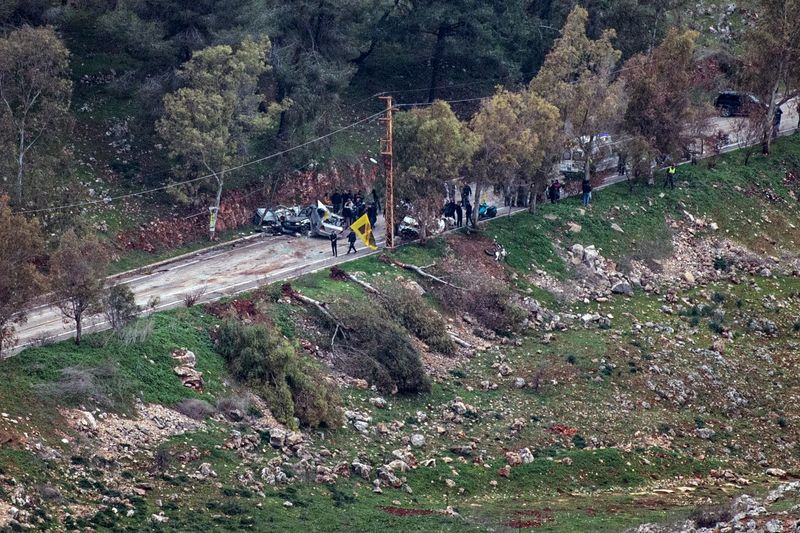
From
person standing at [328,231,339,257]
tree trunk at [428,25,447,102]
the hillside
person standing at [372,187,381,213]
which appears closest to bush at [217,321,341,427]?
the hillside

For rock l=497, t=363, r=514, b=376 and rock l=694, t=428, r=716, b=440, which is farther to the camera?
rock l=497, t=363, r=514, b=376

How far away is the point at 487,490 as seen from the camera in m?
49.9

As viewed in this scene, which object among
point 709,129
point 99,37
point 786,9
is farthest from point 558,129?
point 99,37

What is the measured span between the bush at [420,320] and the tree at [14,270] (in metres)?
17.0

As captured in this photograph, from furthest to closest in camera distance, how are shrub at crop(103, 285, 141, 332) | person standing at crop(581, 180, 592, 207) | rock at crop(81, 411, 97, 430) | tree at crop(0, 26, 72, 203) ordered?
person standing at crop(581, 180, 592, 207) → tree at crop(0, 26, 72, 203) → shrub at crop(103, 285, 141, 332) → rock at crop(81, 411, 97, 430)

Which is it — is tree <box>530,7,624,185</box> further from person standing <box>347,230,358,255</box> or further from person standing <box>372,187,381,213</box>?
person standing <box>347,230,358,255</box>

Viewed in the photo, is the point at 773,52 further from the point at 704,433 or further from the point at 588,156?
the point at 704,433

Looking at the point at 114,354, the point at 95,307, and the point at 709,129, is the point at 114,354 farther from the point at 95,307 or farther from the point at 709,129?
the point at 709,129

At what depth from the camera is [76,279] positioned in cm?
4916

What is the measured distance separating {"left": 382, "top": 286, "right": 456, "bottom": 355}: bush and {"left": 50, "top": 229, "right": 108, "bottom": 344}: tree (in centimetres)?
1452

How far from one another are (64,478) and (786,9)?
55.6m

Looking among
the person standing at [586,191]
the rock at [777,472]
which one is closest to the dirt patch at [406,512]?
the rock at [777,472]

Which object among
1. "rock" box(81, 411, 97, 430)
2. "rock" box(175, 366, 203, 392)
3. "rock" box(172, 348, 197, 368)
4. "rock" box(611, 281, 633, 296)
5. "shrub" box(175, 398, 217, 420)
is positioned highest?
"rock" box(81, 411, 97, 430)

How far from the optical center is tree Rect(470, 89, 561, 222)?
6769 cm
